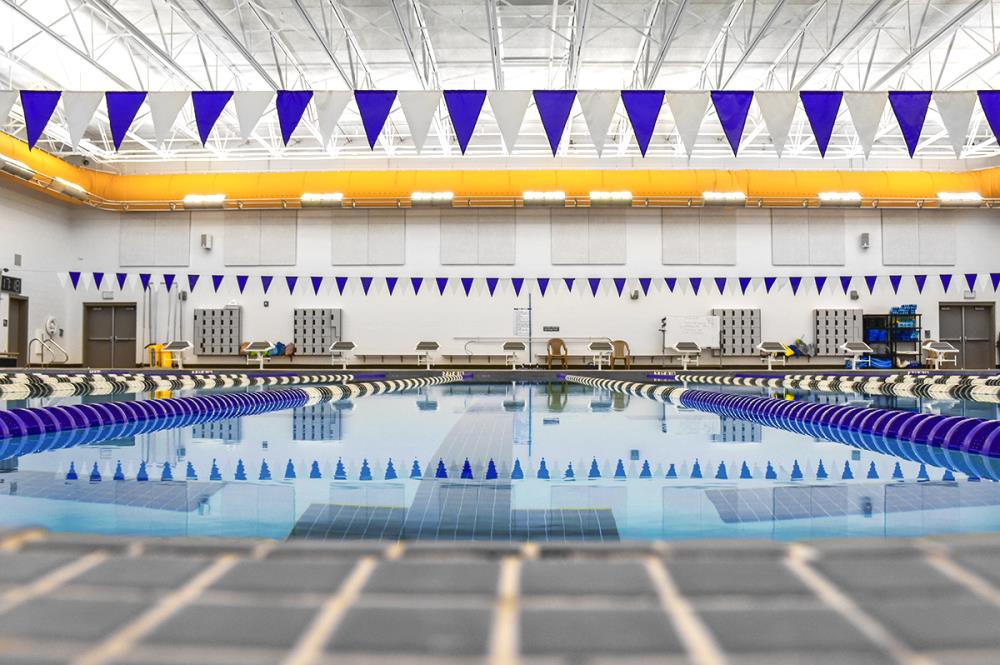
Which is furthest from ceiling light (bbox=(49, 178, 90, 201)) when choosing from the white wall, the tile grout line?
the tile grout line

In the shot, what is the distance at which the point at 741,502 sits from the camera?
2953 mm

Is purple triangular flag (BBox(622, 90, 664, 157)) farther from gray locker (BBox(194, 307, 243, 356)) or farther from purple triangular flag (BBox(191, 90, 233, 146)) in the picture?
gray locker (BBox(194, 307, 243, 356))

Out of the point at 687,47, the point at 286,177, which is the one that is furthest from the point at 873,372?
the point at 286,177

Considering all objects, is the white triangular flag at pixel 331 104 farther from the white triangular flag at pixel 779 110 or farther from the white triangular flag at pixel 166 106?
the white triangular flag at pixel 779 110

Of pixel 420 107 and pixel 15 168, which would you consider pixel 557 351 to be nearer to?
pixel 420 107

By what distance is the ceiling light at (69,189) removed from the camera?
14.4m

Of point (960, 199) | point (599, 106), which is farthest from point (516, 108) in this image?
point (960, 199)

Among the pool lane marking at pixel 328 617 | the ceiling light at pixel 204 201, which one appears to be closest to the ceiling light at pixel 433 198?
the ceiling light at pixel 204 201

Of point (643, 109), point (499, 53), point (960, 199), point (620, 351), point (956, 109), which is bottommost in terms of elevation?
point (620, 351)

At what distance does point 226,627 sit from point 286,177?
1678 centimetres

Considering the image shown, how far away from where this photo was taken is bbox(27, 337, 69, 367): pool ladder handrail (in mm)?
15727

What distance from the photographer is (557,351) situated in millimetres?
16453

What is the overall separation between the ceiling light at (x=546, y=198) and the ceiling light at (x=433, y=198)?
190cm

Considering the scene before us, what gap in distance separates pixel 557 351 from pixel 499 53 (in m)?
7.77
